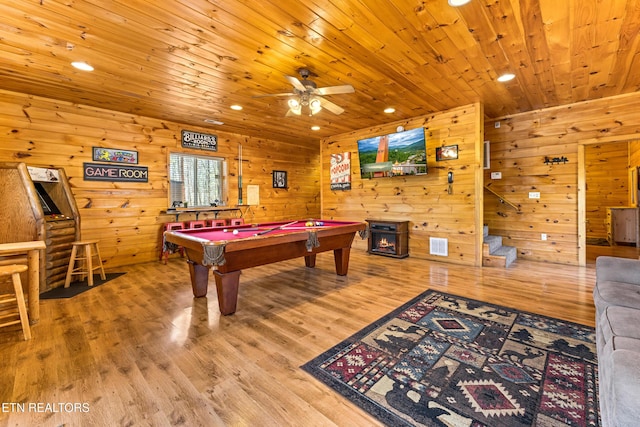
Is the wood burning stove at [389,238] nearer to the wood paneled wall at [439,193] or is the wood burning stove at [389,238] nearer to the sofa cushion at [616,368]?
the wood paneled wall at [439,193]

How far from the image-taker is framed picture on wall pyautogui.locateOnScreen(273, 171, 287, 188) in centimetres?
726

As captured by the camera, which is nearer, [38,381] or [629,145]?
[38,381]

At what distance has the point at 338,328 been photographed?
2529 mm

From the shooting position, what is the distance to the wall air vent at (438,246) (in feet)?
16.6

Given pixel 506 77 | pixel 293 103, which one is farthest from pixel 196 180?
pixel 506 77

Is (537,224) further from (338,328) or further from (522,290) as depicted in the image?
(338,328)

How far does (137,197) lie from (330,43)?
4.40 metres

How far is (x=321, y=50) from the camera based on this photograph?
9.44 ft

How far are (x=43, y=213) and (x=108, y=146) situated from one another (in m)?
1.74

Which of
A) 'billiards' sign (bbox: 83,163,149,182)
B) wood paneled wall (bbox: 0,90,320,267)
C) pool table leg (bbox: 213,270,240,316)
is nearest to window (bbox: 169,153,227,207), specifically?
wood paneled wall (bbox: 0,90,320,267)

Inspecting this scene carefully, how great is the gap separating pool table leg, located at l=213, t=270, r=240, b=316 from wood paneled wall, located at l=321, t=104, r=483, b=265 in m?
3.80

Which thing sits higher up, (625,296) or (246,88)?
(246,88)

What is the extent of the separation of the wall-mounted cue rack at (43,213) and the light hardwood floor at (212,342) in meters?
0.67

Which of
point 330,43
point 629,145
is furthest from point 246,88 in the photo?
point 629,145
